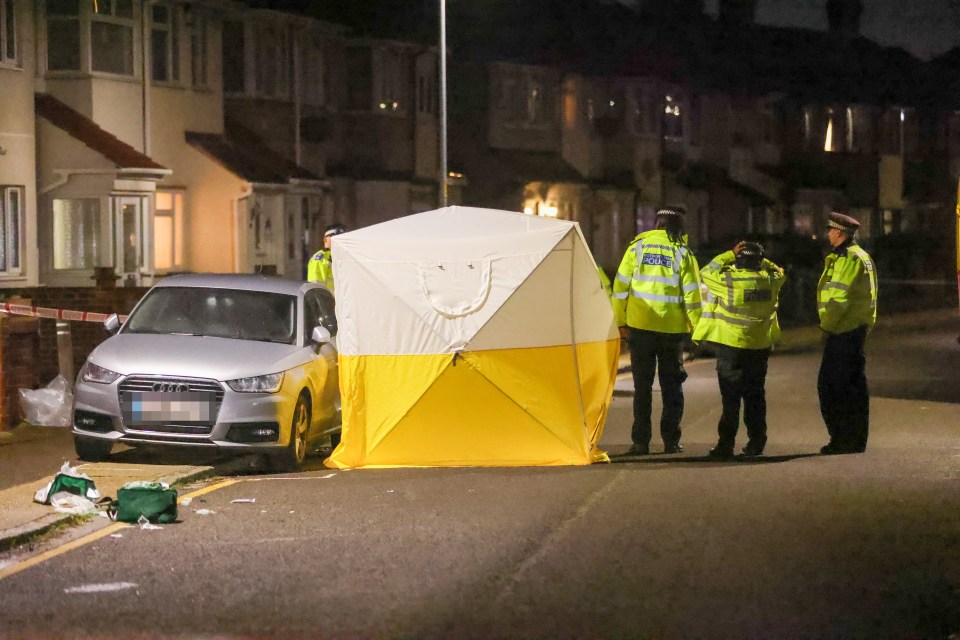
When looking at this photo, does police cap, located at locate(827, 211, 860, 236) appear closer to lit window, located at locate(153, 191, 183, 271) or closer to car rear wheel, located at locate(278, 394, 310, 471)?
car rear wheel, located at locate(278, 394, 310, 471)

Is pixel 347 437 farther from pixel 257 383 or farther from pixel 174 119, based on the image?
pixel 174 119

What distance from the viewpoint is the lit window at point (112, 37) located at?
2861cm

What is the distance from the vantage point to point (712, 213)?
176 feet

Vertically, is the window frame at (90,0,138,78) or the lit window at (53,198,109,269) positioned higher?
the window frame at (90,0,138,78)

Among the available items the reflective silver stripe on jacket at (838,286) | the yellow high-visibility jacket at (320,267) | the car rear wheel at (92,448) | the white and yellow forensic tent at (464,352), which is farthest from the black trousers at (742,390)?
the yellow high-visibility jacket at (320,267)

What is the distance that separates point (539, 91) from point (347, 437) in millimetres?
34085

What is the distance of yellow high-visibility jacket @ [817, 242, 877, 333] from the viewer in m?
12.5

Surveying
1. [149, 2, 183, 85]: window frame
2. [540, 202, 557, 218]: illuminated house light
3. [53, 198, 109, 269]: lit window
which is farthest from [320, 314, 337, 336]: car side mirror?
[540, 202, 557, 218]: illuminated house light

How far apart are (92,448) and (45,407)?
136 inches

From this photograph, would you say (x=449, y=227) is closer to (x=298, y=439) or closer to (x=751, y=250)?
(x=298, y=439)

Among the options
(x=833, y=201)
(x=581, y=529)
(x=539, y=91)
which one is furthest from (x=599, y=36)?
(x=581, y=529)

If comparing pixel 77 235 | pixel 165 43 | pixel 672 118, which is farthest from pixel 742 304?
pixel 672 118

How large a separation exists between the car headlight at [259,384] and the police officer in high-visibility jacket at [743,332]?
3447mm

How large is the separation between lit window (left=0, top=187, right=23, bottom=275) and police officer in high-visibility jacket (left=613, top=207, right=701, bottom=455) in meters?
17.1
